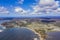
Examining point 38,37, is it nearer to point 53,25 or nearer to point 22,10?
point 53,25

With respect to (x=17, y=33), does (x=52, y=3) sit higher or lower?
higher

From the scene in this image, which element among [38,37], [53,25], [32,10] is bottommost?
[38,37]

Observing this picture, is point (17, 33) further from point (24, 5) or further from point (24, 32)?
point (24, 5)

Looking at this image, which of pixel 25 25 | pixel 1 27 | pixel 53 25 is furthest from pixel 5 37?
pixel 53 25

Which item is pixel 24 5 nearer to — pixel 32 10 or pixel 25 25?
pixel 32 10

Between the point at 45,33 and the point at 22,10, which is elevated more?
the point at 22,10

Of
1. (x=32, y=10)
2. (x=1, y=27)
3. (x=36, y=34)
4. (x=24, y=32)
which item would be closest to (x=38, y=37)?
(x=36, y=34)

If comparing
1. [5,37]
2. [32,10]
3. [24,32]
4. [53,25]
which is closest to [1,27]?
[5,37]
